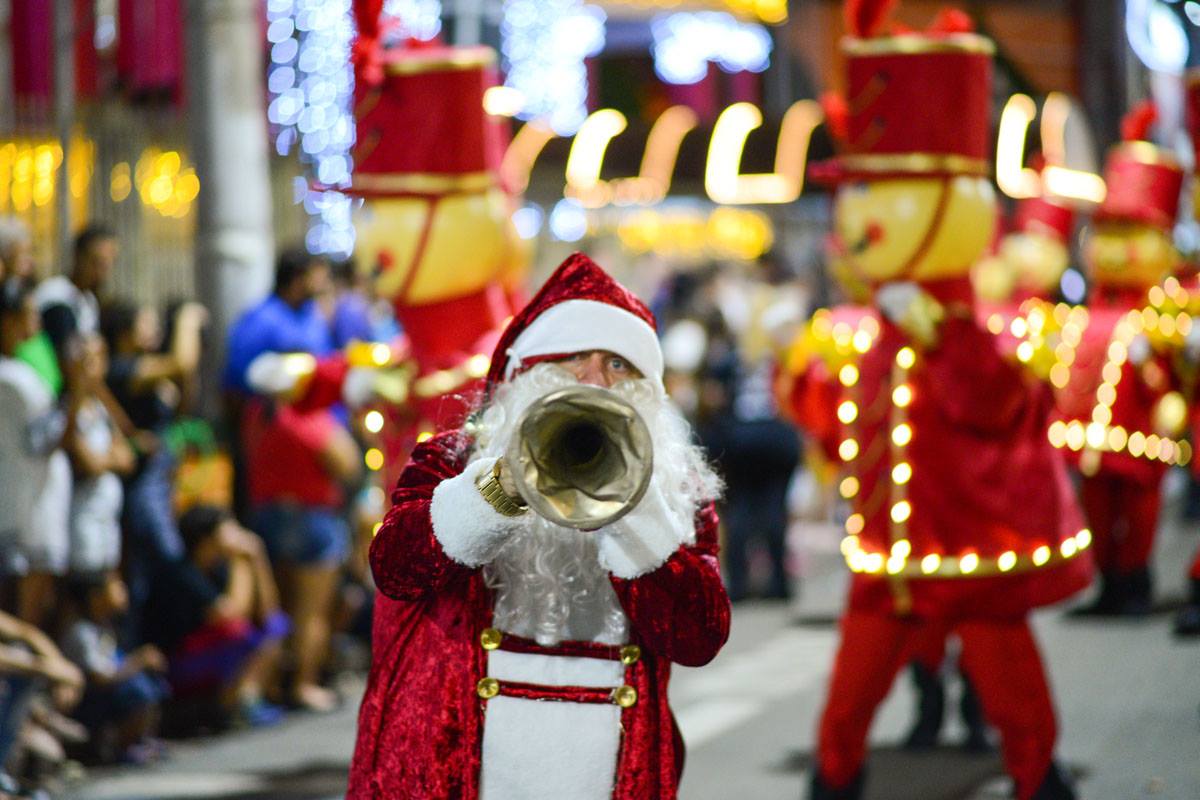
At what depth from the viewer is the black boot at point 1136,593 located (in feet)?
30.2

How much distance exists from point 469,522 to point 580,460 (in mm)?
238

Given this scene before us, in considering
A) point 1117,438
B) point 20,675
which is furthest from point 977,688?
Answer: point 1117,438

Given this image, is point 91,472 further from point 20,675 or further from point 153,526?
point 20,675

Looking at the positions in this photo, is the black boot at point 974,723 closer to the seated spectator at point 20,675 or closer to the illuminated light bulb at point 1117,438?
the illuminated light bulb at point 1117,438

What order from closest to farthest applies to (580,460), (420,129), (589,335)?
(580,460) → (589,335) → (420,129)

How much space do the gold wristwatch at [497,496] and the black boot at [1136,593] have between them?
22.9ft

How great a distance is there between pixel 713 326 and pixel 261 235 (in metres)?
3.04

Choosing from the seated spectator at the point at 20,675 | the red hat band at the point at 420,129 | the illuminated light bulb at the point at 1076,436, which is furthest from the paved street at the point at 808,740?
the red hat band at the point at 420,129

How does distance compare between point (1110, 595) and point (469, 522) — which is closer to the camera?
point (469, 522)

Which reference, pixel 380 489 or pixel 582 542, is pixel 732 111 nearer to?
pixel 380 489

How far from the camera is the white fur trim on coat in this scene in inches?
124

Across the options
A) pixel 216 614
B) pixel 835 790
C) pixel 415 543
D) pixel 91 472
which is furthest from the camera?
pixel 216 614

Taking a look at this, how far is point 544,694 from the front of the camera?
3.07m

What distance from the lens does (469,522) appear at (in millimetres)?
2912
